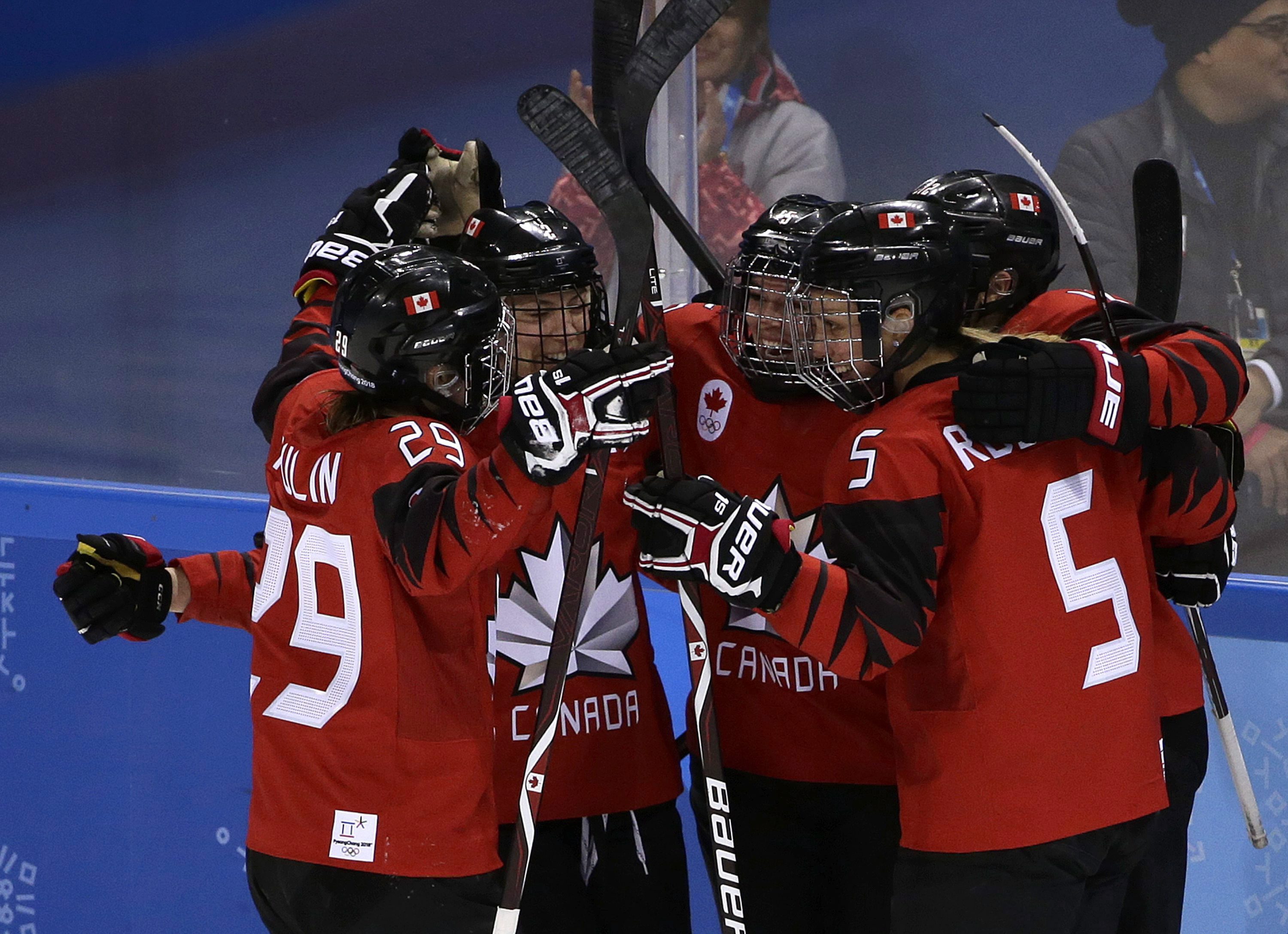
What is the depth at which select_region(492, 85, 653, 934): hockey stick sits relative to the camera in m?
1.54

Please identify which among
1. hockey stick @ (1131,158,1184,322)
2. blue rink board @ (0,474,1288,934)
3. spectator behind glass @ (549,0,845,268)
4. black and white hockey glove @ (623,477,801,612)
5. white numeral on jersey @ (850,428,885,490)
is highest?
spectator behind glass @ (549,0,845,268)

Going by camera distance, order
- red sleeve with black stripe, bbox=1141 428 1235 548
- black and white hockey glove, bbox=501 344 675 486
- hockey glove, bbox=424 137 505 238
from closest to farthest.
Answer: black and white hockey glove, bbox=501 344 675 486
red sleeve with black stripe, bbox=1141 428 1235 548
hockey glove, bbox=424 137 505 238

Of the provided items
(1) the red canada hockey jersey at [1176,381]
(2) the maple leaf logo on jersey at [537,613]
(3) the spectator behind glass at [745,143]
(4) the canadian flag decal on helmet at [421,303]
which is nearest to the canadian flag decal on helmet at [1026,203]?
(1) the red canada hockey jersey at [1176,381]

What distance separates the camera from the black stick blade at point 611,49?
1.68 metres

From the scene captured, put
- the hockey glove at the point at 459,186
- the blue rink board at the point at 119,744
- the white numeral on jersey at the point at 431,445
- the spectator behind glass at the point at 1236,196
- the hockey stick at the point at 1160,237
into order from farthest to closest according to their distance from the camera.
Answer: the spectator behind glass at the point at 1236,196, the blue rink board at the point at 119,744, the hockey glove at the point at 459,186, the hockey stick at the point at 1160,237, the white numeral on jersey at the point at 431,445

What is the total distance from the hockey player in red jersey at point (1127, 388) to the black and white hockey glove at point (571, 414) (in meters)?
0.34

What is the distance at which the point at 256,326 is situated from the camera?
16.7ft

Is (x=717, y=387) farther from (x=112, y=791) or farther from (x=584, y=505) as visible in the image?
(x=112, y=791)

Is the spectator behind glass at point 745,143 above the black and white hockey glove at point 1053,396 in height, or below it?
above

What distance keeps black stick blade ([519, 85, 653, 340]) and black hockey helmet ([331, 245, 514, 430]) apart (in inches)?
5.9

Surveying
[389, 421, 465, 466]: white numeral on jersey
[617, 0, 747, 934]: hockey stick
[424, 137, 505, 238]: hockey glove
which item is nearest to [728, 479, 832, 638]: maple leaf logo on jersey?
[617, 0, 747, 934]: hockey stick

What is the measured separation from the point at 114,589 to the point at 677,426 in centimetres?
75

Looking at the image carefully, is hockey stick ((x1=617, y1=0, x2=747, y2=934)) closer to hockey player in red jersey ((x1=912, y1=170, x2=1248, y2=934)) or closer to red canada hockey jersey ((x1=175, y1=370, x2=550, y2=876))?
red canada hockey jersey ((x1=175, y1=370, x2=550, y2=876))

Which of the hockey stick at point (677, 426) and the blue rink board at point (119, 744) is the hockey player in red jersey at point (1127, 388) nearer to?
the hockey stick at point (677, 426)
